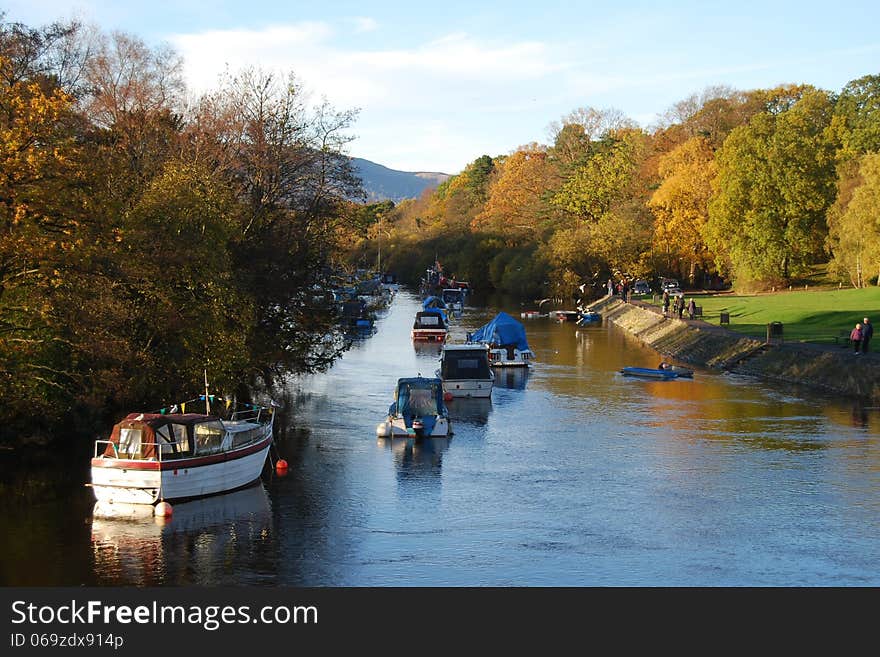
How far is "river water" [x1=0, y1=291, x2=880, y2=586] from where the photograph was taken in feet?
84.2

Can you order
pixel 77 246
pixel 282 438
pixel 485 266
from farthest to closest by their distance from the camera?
pixel 485 266 < pixel 282 438 < pixel 77 246

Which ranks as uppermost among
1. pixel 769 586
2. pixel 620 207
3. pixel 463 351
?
pixel 620 207

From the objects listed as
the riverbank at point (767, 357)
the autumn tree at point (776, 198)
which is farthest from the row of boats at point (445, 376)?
the autumn tree at point (776, 198)

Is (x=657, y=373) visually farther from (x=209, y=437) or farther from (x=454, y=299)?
(x=454, y=299)

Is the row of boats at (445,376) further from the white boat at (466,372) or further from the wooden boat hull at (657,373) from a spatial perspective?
the wooden boat hull at (657,373)

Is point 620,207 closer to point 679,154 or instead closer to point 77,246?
point 679,154

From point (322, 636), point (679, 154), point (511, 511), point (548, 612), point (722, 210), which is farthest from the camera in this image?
point (679, 154)

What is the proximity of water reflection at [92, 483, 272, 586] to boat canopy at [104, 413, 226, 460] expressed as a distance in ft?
5.31

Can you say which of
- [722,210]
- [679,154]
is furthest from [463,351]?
[679,154]

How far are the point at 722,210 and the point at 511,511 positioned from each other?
2934 inches

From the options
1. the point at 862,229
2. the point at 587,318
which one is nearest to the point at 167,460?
the point at 862,229

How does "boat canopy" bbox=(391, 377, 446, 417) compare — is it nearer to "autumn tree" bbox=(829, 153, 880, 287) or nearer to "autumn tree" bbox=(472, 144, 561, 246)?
"autumn tree" bbox=(829, 153, 880, 287)

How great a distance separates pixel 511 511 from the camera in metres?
31.2

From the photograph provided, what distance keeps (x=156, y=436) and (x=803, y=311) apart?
2204 inches
